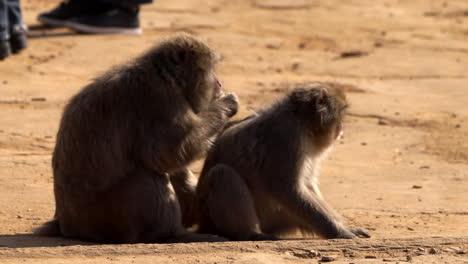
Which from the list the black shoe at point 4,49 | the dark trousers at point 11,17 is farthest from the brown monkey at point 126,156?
the black shoe at point 4,49

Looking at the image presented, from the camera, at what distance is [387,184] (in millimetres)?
7023

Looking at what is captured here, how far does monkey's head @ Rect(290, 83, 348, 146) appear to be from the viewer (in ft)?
19.7

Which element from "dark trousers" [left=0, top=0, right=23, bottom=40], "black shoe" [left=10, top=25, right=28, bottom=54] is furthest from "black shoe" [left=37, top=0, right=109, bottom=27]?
"dark trousers" [left=0, top=0, right=23, bottom=40]

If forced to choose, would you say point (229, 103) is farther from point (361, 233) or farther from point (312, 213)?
point (361, 233)

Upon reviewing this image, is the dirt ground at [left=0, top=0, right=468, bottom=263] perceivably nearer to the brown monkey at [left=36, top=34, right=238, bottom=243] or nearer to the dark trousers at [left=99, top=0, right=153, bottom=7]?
the brown monkey at [left=36, top=34, right=238, bottom=243]

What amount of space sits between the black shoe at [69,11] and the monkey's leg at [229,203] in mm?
6616

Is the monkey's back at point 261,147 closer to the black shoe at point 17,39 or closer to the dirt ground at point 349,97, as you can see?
the dirt ground at point 349,97

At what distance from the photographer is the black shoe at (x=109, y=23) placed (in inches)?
466

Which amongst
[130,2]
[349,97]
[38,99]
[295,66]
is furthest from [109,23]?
[349,97]

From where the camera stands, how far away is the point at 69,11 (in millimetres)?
12055

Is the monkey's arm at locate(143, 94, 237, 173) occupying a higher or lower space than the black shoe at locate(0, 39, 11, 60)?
higher

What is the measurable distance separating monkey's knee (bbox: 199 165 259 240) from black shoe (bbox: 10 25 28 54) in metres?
5.26

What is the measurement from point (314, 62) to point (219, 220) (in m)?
5.38

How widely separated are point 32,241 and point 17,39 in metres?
5.37
